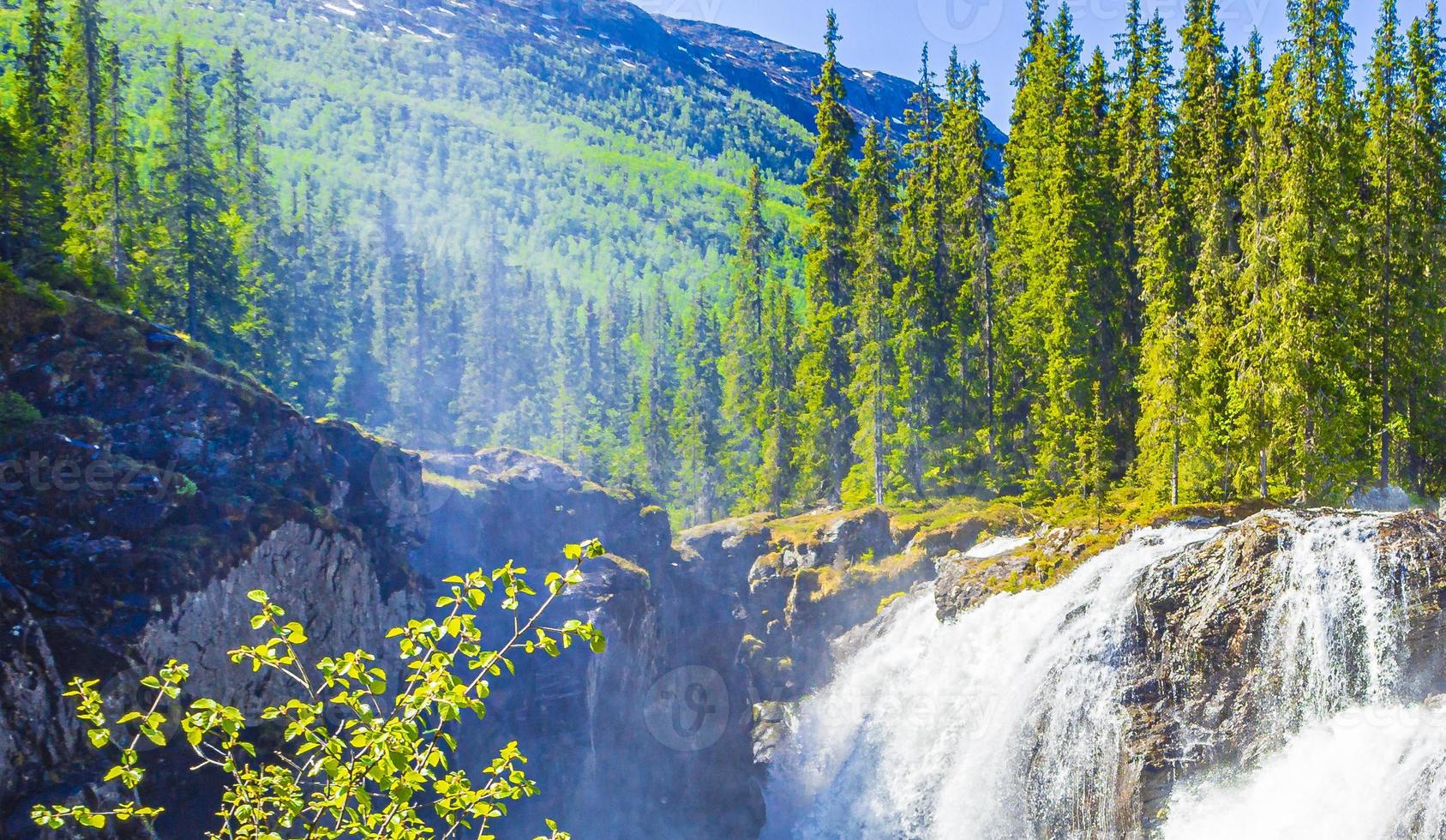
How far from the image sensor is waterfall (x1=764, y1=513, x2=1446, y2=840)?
22.4m

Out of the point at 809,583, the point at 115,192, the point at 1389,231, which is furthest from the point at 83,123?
the point at 1389,231

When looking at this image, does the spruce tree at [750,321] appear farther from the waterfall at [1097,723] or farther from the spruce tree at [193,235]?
the waterfall at [1097,723]

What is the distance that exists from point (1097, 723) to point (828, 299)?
1304 inches

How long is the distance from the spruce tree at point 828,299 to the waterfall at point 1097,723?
1771 cm

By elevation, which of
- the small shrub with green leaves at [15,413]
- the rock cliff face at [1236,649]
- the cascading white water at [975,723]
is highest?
the small shrub with green leaves at [15,413]

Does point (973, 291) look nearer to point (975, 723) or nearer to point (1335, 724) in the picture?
point (975, 723)

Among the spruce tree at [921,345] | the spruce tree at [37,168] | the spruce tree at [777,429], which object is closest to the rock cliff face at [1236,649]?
the spruce tree at [921,345]

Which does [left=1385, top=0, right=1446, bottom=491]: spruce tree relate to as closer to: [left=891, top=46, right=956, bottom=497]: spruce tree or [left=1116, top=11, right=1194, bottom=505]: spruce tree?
[left=1116, top=11, right=1194, bottom=505]: spruce tree

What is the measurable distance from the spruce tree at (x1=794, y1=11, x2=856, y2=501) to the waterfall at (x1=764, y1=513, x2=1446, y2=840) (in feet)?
58.1

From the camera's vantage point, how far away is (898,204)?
56.8 meters

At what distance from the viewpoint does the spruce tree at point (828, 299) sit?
184ft

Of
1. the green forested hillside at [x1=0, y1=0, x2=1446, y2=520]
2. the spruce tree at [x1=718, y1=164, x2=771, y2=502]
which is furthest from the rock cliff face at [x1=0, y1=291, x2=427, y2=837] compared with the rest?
the spruce tree at [x1=718, y1=164, x2=771, y2=502]

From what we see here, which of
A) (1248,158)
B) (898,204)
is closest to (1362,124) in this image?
(1248,158)

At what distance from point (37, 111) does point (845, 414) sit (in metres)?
36.3
